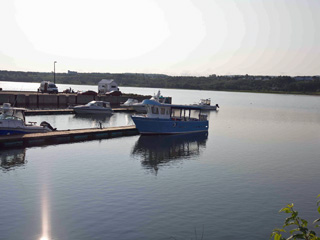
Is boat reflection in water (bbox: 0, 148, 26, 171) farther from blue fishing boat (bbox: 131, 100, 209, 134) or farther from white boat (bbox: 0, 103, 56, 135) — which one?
blue fishing boat (bbox: 131, 100, 209, 134)

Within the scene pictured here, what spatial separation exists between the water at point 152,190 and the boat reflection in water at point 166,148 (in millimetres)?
127

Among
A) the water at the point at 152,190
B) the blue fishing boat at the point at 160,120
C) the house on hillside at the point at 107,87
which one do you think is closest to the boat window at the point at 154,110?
the blue fishing boat at the point at 160,120

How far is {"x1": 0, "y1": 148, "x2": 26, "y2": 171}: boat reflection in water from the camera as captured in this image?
29.4m

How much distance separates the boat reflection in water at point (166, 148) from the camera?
34.8 meters

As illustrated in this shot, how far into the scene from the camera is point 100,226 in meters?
18.0

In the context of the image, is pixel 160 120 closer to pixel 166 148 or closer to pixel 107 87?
pixel 166 148

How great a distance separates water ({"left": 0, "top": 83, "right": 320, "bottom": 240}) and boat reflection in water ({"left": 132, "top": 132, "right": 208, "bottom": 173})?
5.0 inches

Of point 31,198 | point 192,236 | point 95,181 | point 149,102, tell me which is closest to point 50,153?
point 95,181

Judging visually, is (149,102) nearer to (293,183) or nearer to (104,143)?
(104,143)

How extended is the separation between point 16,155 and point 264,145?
97.8 feet

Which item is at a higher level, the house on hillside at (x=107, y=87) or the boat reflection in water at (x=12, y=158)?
the house on hillside at (x=107, y=87)

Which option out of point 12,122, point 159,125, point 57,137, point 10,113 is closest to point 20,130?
point 12,122

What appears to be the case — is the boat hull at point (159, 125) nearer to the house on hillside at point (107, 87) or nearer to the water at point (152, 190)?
the water at point (152, 190)

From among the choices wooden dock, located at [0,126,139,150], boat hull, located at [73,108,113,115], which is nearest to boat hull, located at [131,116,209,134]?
wooden dock, located at [0,126,139,150]
